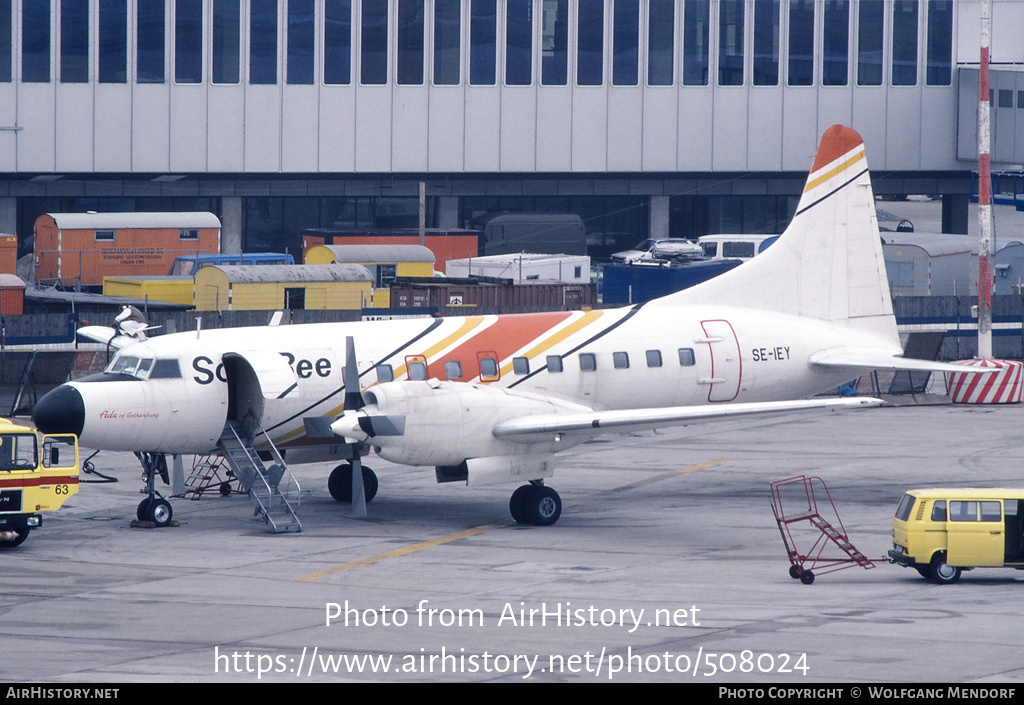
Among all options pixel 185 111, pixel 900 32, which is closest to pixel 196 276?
pixel 185 111

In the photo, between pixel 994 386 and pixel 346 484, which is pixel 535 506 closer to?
pixel 346 484

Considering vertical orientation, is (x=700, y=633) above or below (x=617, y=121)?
below

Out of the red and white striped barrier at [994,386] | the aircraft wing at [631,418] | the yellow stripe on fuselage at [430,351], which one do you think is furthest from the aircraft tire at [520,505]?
the red and white striped barrier at [994,386]

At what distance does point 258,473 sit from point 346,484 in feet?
12.3

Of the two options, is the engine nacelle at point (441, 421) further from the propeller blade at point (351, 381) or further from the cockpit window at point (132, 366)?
the cockpit window at point (132, 366)

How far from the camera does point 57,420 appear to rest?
1024 inches

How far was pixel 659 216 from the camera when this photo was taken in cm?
8300

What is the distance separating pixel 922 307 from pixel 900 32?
30149mm

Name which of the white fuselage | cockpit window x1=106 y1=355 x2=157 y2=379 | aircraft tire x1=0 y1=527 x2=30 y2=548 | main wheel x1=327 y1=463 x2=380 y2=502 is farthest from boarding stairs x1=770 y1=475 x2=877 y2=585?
aircraft tire x1=0 y1=527 x2=30 y2=548

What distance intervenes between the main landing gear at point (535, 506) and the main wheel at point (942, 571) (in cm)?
832

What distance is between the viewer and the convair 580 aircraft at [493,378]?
87.8 feet

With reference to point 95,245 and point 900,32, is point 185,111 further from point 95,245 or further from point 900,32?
point 900,32

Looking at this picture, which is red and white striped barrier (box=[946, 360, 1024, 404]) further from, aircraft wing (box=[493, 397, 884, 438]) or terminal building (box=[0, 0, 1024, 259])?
terminal building (box=[0, 0, 1024, 259])

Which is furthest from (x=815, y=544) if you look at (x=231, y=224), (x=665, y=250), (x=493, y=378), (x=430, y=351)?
(x=231, y=224)
